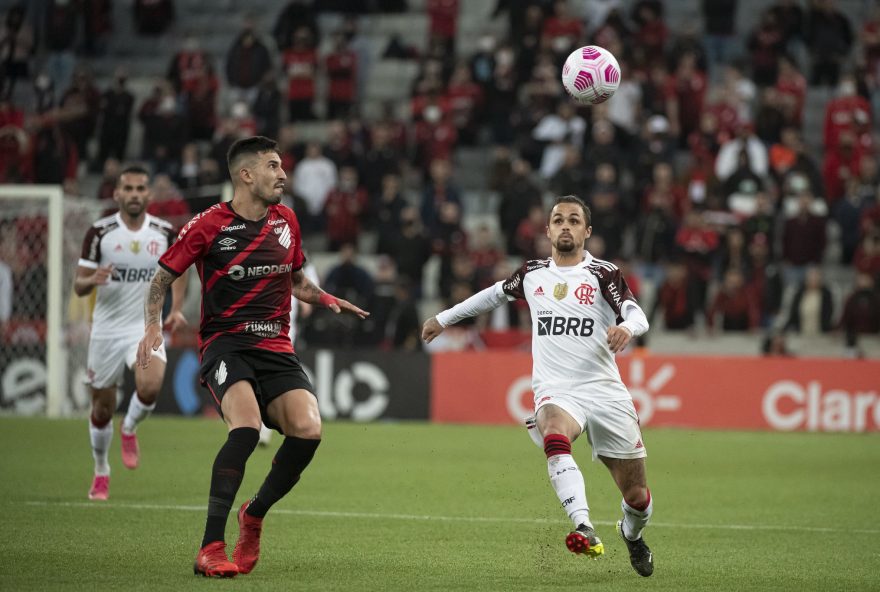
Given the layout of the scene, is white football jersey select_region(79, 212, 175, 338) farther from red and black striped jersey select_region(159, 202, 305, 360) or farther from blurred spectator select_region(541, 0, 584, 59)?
blurred spectator select_region(541, 0, 584, 59)

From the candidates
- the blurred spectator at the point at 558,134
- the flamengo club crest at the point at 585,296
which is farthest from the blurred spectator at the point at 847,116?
the flamengo club crest at the point at 585,296

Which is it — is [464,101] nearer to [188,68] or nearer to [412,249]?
[412,249]

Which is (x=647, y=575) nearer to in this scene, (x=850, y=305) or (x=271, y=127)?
(x=850, y=305)

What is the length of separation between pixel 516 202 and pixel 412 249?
1.87 metres

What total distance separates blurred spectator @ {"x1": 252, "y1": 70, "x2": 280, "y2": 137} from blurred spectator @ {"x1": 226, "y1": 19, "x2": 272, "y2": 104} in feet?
2.00

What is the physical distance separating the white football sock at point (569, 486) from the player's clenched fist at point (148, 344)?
7.51 feet

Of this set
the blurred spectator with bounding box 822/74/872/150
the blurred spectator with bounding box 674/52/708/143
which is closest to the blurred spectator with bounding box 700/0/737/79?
the blurred spectator with bounding box 674/52/708/143

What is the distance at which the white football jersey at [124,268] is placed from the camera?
12.1m

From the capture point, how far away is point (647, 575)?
8250mm

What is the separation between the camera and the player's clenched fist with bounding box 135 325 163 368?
800cm

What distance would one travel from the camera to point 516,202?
23.5 meters

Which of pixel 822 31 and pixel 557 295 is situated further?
pixel 822 31

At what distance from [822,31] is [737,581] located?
19.6 meters

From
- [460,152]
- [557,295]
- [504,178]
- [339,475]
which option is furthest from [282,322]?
[460,152]
